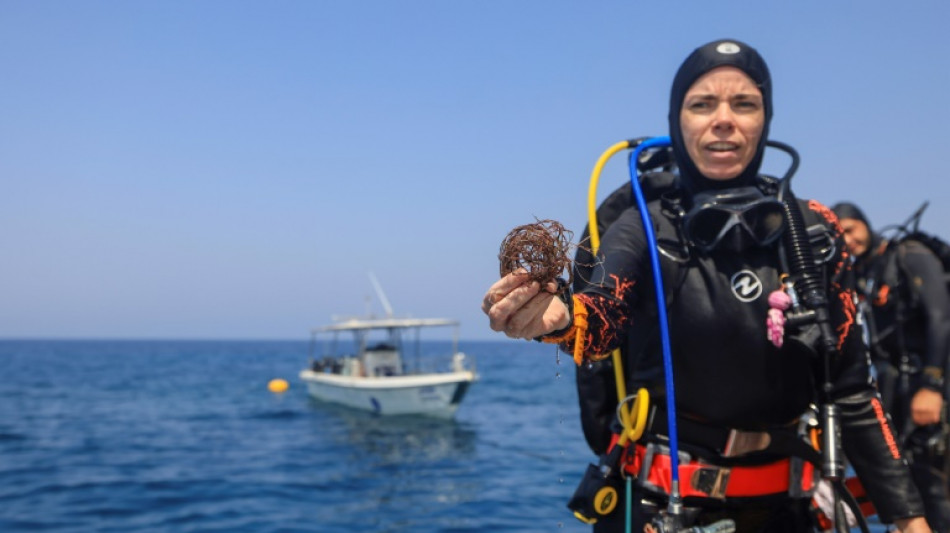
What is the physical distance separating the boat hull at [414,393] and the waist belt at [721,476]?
79.2 feet

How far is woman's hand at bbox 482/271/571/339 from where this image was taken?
1.54 metres

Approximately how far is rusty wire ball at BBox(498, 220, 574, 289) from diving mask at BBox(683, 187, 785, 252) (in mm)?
983

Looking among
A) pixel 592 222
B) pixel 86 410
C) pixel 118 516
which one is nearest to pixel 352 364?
pixel 86 410

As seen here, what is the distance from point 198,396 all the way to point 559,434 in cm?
2491

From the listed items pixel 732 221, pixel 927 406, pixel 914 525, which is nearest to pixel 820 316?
pixel 732 221

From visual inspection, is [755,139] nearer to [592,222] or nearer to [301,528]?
[592,222]

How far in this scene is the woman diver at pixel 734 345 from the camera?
2.35 metres

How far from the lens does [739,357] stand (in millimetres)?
2340

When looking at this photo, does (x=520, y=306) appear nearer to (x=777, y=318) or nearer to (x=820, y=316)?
(x=777, y=318)

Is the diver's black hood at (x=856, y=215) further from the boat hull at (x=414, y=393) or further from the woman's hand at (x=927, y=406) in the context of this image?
the boat hull at (x=414, y=393)

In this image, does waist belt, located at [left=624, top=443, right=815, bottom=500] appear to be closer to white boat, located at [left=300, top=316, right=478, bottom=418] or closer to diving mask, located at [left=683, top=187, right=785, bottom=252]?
diving mask, located at [left=683, top=187, right=785, bottom=252]

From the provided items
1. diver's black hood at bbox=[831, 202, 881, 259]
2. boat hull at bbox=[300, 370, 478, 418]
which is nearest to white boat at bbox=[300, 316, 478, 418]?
boat hull at bbox=[300, 370, 478, 418]

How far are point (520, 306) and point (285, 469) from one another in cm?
1563

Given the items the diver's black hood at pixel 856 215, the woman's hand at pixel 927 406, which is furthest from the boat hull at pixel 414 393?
Answer: the woman's hand at pixel 927 406
